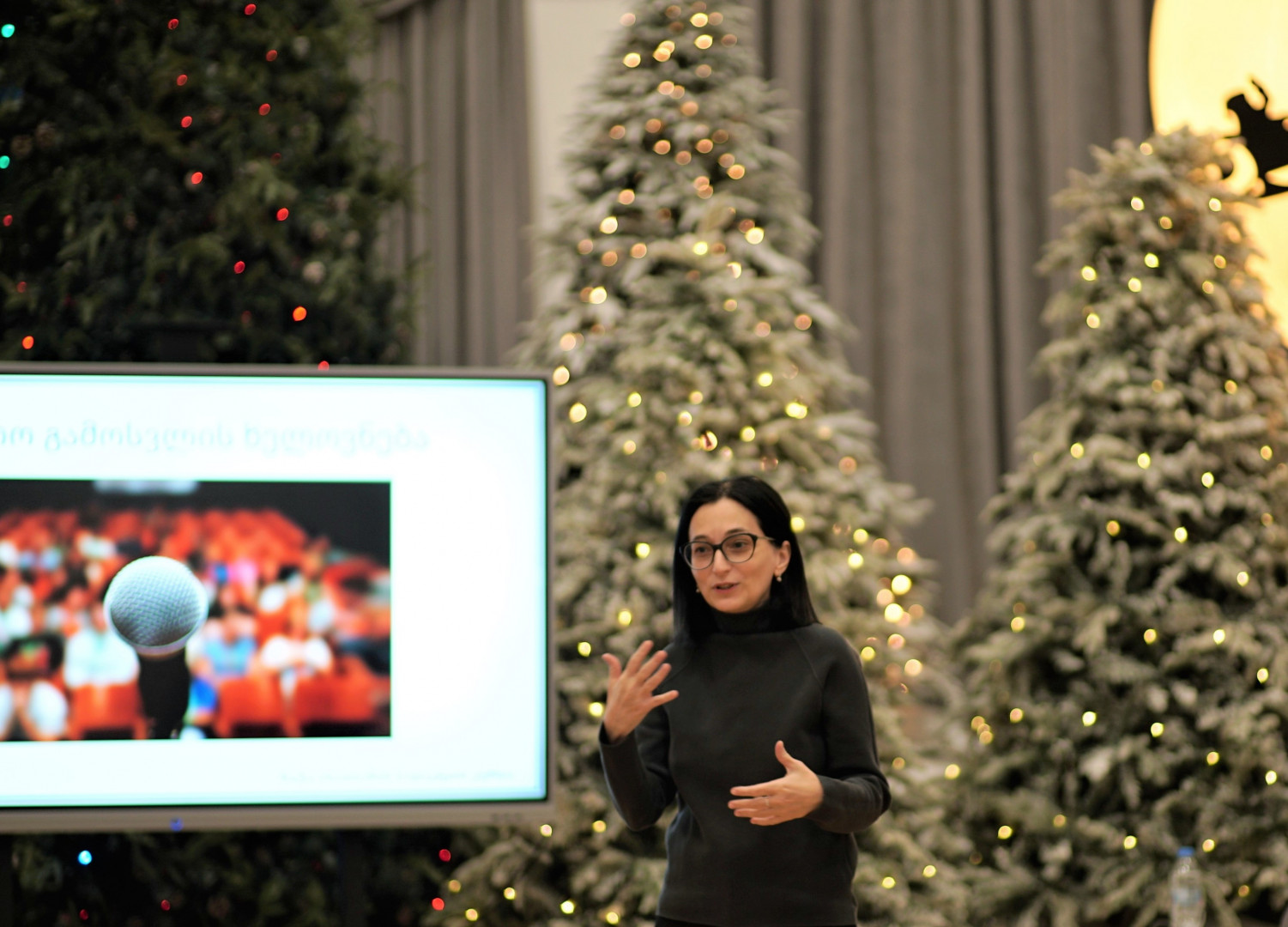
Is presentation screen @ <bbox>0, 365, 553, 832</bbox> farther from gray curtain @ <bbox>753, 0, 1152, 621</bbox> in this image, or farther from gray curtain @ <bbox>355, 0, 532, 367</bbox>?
gray curtain @ <bbox>355, 0, 532, 367</bbox>

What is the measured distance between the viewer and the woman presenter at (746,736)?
68.2 inches

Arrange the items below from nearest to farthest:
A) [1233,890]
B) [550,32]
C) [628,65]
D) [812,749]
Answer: [812,749] < [1233,890] < [628,65] < [550,32]

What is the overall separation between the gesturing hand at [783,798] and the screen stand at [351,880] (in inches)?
56.3

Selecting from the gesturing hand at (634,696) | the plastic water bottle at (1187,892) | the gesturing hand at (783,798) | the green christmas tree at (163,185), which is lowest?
the plastic water bottle at (1187,892)

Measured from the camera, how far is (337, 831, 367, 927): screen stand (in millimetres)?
2734

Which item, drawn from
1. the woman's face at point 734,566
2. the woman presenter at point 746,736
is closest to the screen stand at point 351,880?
the woman presenter at point 746,736

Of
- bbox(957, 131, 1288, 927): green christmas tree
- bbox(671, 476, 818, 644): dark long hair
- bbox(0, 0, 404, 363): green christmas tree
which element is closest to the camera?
bbox(671, 476, 818, 644): dark long hair

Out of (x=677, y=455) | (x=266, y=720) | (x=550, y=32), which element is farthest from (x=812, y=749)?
(x=550, y=32)

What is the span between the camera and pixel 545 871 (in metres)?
3.25

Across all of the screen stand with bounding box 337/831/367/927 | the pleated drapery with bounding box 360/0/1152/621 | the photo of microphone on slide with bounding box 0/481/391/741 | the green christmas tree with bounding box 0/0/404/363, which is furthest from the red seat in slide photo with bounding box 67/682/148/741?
the pleated drapery with bounding box 360/0/1152/621

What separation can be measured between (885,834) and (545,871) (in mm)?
919

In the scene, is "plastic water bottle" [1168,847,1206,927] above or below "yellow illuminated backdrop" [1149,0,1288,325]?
below

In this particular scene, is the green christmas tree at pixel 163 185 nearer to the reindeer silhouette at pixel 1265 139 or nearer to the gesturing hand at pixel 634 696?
the gesturing hand at pixel 634 696

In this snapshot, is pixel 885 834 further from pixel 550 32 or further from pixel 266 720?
pixel 550 32
